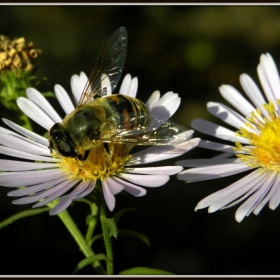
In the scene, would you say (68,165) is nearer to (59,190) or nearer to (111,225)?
(59,190)

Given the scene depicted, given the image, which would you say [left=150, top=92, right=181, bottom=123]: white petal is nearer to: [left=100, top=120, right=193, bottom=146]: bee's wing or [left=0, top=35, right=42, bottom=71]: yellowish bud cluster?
[left=100, top=120, right=193, bottom=146]: bee's wing

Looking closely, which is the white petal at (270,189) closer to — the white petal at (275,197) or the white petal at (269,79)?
the white petal at (275,197)

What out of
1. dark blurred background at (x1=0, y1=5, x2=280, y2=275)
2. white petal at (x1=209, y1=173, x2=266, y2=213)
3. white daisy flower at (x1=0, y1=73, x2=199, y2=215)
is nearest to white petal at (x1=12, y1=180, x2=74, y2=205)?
white daisy flower at (x1=0, y1=73, x2=199, y2=215)

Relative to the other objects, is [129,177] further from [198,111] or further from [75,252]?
[198,111]

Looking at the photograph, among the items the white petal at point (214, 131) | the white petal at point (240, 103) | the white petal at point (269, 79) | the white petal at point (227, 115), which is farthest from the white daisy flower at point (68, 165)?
the white petal at point (269, 79)

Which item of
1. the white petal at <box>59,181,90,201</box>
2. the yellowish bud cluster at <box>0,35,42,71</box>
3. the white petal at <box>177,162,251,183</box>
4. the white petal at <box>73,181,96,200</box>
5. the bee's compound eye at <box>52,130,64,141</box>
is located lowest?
the white petal at <box>177,162,251,183</box>

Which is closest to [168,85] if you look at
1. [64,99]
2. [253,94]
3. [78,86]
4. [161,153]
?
[253,94]

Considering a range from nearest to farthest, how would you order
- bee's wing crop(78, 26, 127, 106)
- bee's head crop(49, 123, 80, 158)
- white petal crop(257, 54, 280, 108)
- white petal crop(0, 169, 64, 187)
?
white petal crop(0, 169, 64, 187) < bee's head crop(49, 123, 80, 158) < bee's wing crop(78, 26, 127, 106) < white petal crop(257, 54, 280, 108)

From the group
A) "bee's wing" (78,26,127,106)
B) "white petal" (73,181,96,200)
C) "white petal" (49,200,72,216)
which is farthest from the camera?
"bee's wing" (78,26,127,106)
